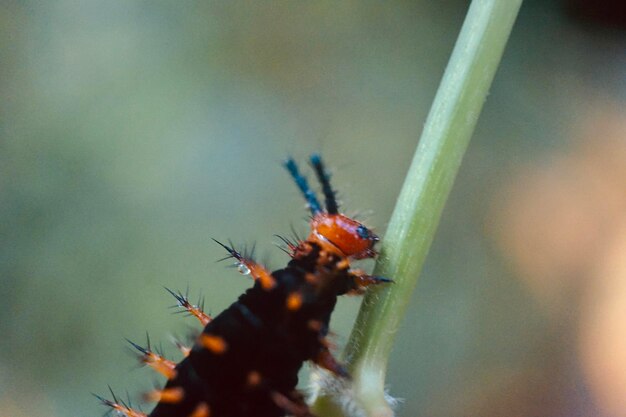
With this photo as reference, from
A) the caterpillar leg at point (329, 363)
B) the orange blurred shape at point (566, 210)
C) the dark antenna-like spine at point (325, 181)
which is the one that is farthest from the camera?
the orange blurred shape at point (566, 210)

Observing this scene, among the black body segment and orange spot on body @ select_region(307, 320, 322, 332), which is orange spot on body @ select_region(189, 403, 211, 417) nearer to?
the black body segment

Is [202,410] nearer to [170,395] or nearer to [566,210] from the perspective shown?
[170,395]

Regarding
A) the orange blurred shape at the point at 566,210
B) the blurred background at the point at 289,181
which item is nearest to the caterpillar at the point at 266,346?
the blurred background at the point at 289,181

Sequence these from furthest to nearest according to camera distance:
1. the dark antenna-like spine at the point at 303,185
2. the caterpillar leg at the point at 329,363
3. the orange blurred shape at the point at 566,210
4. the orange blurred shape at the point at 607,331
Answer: the orange blurred shape at the point at 566,210 → the orange blurred shape at the point at 607,331 → the dark antenna-like spine at the point at 303,185 → the caterpillar leg at the point at 329,363

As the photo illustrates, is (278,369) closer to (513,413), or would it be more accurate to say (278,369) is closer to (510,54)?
(513,413)

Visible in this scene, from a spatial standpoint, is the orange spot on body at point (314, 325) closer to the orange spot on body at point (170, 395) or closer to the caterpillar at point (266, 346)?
the caterpillar at point (266, 346)

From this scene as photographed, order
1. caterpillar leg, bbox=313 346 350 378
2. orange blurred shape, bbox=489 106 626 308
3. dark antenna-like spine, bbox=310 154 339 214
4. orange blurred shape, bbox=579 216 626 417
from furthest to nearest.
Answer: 1. orange blurred shape, bbox=489 106 626 308
2. orange blurred shape, bbox=579 216 626 417
3. dark antenna-like spine, bbox=310 154 339 214
4. caterpillar leg, bbox=313 346 350 378

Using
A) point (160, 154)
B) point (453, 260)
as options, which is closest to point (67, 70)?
point (160, 154)

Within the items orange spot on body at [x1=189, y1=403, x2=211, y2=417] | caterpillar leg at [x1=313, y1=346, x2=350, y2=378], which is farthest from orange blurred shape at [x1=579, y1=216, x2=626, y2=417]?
orange spot on body at [x1=189, y1=403, x2=211, y2=417]
